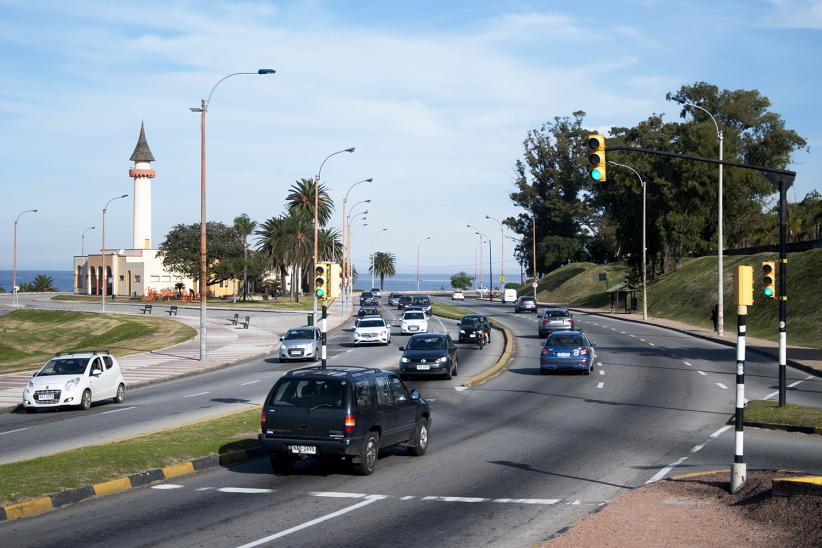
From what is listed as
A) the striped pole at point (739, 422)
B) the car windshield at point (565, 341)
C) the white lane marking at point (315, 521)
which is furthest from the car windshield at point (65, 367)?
the striped pole at point (739, 422)

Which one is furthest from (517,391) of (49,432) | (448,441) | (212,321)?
(212,321)

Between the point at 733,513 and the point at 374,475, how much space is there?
243 inches

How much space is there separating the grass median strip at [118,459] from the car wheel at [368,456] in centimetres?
295

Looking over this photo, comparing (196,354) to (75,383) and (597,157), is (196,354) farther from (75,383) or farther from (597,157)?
(597,157)

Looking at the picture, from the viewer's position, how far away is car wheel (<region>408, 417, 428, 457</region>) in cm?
1714

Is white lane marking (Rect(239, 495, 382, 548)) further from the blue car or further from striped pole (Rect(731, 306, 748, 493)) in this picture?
the blue car

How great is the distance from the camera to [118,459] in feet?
49.8

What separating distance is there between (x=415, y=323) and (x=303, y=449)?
4107 centimetres

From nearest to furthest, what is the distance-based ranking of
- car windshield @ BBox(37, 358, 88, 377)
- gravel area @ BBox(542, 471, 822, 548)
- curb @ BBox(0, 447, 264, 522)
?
gravel area @ BBox(542, 471, 822, 548) < curb @ BBox(0, 447, 264, 522) < car windshield @ BBox(37, 358, 88, 377)

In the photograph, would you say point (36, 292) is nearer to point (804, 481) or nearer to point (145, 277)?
point (145, 277)

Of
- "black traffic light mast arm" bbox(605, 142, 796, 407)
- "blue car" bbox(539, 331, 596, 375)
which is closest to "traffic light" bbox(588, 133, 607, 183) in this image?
"black traffic light mast arm" bbox(605, 142, 796, 407)

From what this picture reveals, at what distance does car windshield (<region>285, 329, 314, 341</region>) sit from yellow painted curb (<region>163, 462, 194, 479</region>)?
26.3m

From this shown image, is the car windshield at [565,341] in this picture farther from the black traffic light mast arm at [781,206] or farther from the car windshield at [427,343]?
the black traffic light mast arm at [781,206]

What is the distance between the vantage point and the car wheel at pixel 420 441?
1714 cm
